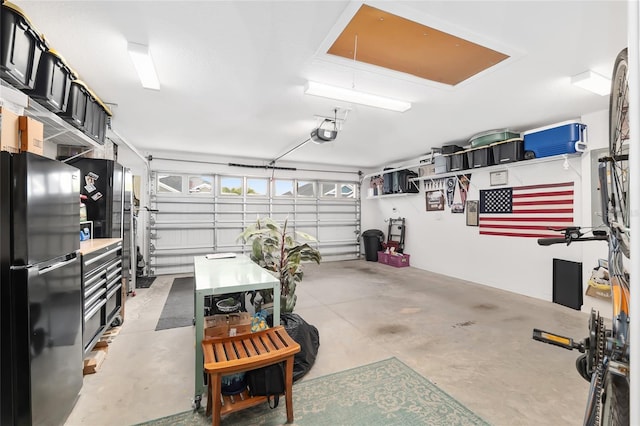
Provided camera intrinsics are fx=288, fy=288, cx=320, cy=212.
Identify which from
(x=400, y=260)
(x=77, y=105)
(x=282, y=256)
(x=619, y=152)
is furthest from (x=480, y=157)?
(x=77, y=105)

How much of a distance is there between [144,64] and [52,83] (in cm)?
69

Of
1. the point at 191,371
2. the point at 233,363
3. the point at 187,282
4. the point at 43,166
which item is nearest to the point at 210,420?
the point at 233,363

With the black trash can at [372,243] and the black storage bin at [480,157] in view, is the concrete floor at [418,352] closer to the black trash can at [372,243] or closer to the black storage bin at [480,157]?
the black storage bin at [480,157]

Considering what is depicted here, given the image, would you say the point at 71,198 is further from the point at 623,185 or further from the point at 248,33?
the point at 623,185

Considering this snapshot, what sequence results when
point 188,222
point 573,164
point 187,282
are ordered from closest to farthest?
point 573,164, point 187,282, point 188,222

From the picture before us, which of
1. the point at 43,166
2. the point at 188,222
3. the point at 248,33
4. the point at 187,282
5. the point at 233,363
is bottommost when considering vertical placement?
→ the point at 187,282

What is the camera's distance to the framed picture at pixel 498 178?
5.21 m

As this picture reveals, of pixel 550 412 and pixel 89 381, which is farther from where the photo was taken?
pixel 89 381

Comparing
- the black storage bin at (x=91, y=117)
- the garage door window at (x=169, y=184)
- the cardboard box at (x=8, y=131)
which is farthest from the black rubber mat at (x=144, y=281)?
the cardboard box at (x=8, y=131)

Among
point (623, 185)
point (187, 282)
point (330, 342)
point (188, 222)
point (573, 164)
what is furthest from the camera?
point (188, 222)

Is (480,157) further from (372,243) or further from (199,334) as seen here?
(199,334)

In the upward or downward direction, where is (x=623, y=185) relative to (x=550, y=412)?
upward

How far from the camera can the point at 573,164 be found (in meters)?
4.28

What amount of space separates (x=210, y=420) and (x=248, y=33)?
2.82m
